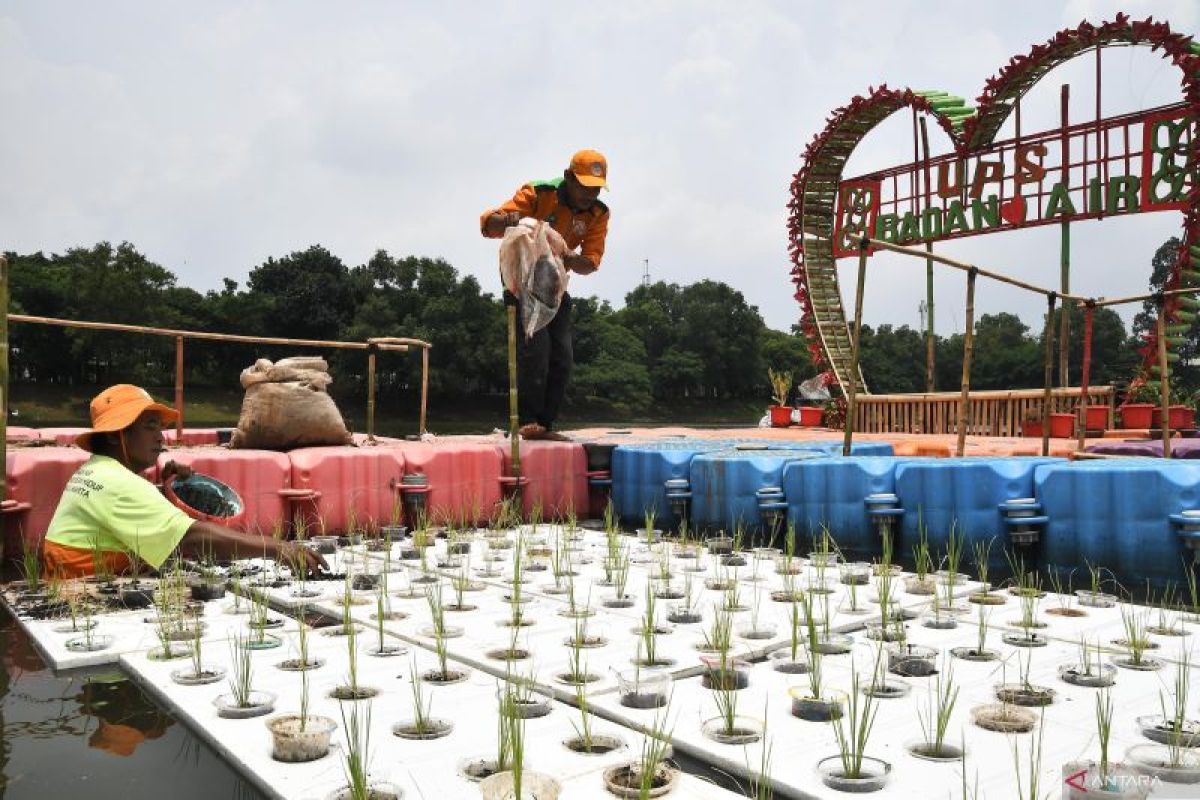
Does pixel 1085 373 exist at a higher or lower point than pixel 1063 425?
higher

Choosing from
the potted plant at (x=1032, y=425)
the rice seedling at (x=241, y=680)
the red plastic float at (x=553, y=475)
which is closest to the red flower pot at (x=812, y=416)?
the potted plant at (x=1032, y=425)

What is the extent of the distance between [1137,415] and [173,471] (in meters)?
8.55

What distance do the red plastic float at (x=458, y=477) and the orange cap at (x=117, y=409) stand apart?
6.13 feet

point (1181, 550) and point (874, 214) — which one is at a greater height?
point (874, 214)

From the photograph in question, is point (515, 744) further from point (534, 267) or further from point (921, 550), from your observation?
point (534, 267)

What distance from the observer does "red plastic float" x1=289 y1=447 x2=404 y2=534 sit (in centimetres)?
528

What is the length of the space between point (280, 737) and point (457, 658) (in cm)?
88

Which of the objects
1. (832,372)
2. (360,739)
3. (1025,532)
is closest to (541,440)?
(1025,532)

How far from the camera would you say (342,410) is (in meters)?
37.0

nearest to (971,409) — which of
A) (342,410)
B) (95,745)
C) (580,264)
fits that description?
(580,264)

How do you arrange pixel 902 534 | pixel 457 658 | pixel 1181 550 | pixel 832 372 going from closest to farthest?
pixel 457 658, pixel 1181 550, pixel 902 534, pixel 832 372

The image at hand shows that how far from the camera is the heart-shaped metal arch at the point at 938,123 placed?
9516 mm

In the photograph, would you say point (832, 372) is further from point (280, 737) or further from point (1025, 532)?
point (280, 737)

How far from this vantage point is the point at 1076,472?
13.3 ft
